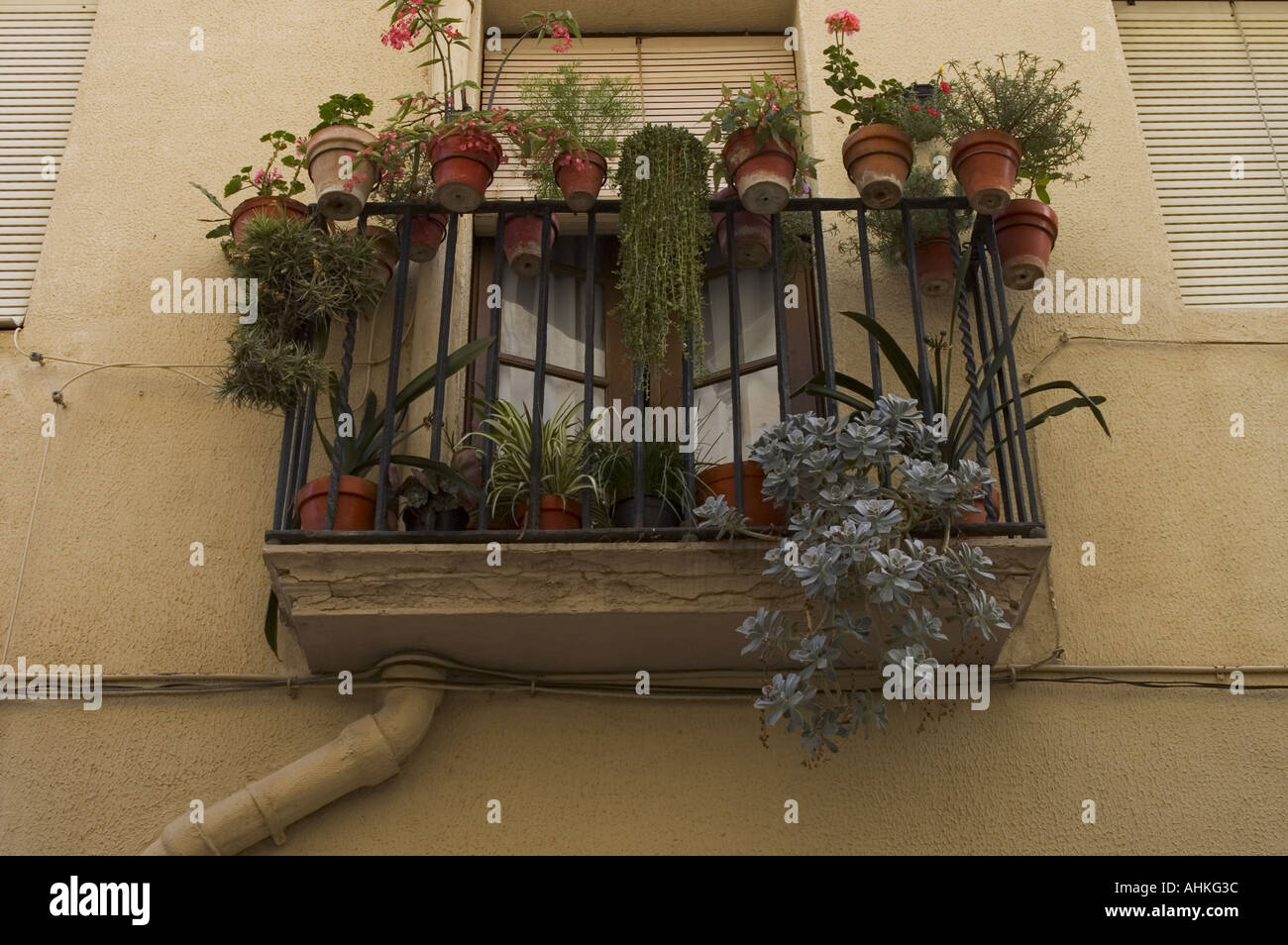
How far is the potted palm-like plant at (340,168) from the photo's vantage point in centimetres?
492

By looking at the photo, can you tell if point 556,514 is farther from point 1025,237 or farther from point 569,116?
point 1025,237

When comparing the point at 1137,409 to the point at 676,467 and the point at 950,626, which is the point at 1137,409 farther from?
the point at 676,467

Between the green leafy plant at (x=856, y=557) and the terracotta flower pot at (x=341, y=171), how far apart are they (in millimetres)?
1690

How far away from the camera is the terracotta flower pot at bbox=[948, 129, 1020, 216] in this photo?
4902 millimetres

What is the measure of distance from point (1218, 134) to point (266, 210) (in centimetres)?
408

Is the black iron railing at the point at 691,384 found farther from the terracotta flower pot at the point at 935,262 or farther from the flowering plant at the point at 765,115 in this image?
the flowering plant at the point at 765,115

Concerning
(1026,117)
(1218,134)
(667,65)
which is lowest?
(1026,117)

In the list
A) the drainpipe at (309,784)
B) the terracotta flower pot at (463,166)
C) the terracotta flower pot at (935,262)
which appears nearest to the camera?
the drainpipe at (309,784)

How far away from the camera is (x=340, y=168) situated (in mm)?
4938

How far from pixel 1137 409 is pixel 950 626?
4.52 ft

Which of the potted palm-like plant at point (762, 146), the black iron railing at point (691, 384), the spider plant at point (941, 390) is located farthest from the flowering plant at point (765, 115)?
the spider plant at point (941, 390)

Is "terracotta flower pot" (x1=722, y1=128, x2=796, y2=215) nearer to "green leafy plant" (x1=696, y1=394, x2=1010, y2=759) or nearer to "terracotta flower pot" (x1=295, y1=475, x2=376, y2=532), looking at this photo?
"green leafy plant" (x1=696, y1=394, x2=1010, y2=759)

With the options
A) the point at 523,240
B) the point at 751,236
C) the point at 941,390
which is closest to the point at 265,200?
the point at 523,240
